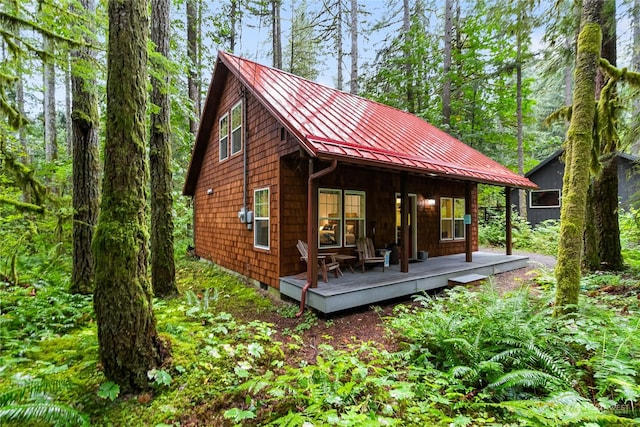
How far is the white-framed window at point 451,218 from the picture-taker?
977 cm

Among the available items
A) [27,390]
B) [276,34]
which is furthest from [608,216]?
[276,34]

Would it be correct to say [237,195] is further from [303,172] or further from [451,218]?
[451,218]

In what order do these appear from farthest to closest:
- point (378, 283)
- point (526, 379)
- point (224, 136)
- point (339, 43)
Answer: point (339, 43)
point (224, 136)
point (378, 283)
point (526, 379)

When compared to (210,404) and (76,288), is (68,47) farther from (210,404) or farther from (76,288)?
(210,404)

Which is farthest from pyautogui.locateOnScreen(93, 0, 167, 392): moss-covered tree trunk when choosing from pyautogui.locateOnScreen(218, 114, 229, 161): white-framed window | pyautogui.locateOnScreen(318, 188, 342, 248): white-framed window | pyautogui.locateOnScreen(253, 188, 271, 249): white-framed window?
pyautogui.locateOnScreen(218, 114, 229, 161): white-framed window

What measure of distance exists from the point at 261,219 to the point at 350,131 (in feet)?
9.50

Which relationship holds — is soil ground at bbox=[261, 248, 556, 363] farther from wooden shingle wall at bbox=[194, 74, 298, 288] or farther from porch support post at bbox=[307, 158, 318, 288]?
wooden shingle wall at bbox=[194, 74, 298, 288]

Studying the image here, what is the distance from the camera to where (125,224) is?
275cm

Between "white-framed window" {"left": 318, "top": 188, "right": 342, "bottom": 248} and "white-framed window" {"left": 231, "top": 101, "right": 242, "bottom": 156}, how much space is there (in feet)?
9.70

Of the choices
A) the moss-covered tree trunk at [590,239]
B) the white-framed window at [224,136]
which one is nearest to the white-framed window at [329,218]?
the white-framed window at [224,136]

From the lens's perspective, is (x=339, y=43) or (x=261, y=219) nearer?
(x=261, y=219)

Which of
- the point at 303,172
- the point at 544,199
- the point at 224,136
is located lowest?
the point at 544,199

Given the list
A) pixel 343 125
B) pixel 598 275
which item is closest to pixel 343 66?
pixel 343 125

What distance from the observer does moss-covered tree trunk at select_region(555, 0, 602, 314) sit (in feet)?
11.9
